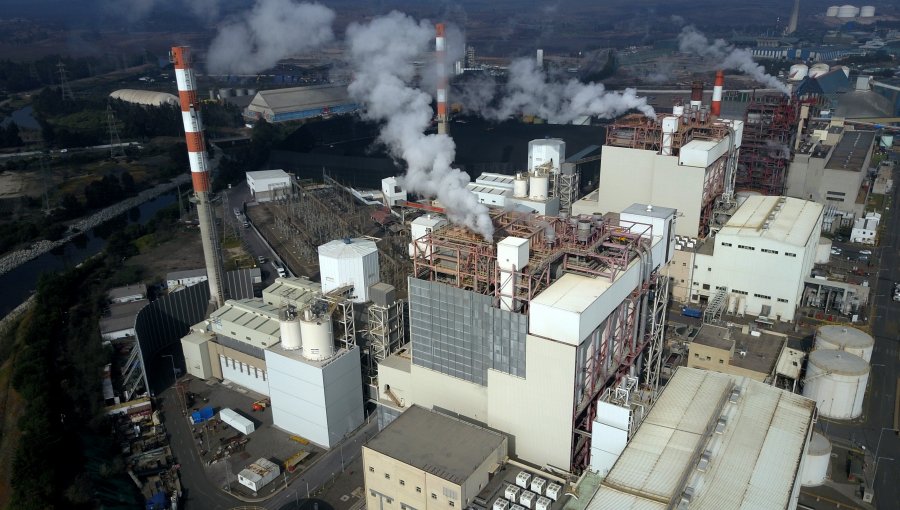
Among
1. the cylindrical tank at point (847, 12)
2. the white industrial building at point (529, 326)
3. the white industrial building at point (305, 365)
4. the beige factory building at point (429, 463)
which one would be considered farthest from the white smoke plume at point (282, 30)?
the cylindrical tank at point (847, 12)

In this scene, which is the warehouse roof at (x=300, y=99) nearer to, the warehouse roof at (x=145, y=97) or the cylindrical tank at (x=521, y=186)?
the warehouse roof at (x=145, y=97)

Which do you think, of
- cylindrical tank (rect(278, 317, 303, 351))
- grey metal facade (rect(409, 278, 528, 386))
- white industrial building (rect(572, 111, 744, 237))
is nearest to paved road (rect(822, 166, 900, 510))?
white industrial building (rect(572, 111, 744, 237))

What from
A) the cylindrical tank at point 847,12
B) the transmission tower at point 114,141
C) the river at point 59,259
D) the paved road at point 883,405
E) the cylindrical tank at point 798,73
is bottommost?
the paved road at point 883,405

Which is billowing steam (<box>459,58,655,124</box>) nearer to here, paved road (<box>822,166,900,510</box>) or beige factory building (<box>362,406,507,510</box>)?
paved road (<box>822,166,900,510</box>)

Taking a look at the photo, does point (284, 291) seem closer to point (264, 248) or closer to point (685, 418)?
point (264, 248)

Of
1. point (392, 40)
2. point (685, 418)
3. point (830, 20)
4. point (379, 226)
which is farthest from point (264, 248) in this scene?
point (830, 20)

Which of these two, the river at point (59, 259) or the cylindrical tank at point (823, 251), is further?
the river at point (59, 259)

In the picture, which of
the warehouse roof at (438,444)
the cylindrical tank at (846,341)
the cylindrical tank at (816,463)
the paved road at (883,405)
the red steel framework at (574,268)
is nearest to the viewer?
the warehouse roof at (438,444)
